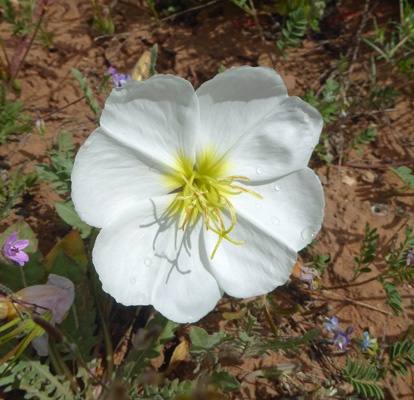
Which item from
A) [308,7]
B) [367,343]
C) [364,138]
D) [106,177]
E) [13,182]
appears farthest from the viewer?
[308,7]

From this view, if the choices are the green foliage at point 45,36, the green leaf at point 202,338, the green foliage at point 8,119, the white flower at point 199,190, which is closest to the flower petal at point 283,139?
the white flower at point 199,190

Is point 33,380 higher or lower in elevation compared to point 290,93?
lower

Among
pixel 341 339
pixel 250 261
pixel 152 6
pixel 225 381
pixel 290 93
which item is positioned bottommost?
pixel 341 339

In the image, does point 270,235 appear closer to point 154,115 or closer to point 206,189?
point 206,189

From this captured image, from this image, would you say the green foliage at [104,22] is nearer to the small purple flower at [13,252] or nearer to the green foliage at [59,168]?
the green foliage at [59,168]

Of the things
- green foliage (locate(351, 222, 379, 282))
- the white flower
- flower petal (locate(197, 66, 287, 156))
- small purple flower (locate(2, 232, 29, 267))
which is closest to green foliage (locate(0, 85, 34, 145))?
small purple flower (locate(2, 232, 29, 267))

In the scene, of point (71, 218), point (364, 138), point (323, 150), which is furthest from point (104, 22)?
point (364, 138)

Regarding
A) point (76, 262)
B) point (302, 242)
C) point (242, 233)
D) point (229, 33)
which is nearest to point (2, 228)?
point (76, 262)
